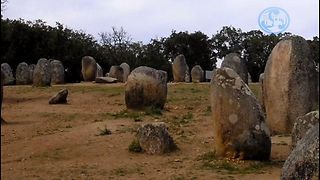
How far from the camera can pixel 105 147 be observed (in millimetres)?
11070

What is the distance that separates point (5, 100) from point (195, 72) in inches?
662

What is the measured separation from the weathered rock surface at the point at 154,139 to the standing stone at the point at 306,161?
5.39 metres

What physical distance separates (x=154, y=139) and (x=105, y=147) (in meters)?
1.23

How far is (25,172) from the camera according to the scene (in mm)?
8648

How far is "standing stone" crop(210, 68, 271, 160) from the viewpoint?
31.0ft

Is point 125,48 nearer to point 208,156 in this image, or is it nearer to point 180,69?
point 180,69

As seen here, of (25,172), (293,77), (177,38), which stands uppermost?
(177,38)

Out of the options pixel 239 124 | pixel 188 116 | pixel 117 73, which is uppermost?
pixel 117 73

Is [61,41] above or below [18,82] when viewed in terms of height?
above

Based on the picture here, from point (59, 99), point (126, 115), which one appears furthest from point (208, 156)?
point (59, 99)

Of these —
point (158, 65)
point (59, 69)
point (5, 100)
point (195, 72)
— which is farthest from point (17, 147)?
point (158, 65)

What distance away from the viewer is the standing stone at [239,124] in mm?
9438

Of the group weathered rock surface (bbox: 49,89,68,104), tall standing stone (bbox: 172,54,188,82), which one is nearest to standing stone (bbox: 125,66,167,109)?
weathered rock surface (bbox: 49,89,68,104)

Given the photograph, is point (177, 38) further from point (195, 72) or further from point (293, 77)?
point (293, 77)
